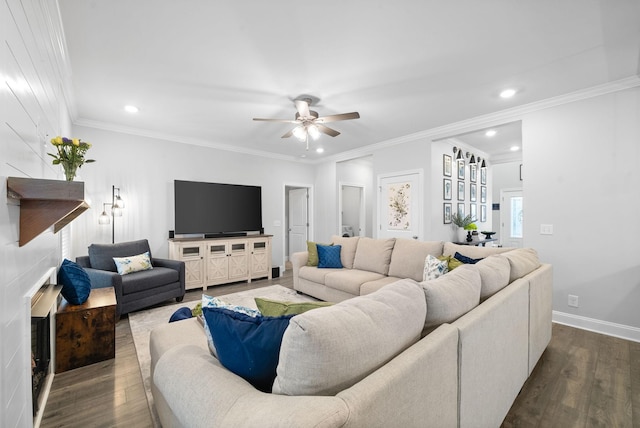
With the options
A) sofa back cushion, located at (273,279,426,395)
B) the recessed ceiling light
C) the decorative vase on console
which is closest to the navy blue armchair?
the decorative vase on console

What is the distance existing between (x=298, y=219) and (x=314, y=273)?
3.31 meters

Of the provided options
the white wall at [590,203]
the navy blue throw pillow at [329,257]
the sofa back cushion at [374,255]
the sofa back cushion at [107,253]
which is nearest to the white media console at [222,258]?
the sofa back cushion at [107,253]

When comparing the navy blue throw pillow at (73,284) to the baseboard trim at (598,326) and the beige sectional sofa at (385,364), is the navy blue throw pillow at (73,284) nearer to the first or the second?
the beige sectional sofa at (385,364)

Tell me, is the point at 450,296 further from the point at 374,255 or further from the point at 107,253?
the point at 107,253

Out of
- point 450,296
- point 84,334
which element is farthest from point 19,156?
point 450,296

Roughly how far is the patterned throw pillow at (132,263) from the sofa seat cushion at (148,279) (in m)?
0.08

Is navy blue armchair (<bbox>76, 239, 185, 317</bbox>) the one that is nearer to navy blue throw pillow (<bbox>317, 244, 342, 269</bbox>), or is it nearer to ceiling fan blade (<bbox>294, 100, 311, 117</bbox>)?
navy blue throw pillow (<bbox>317, 244, 342, 269</bbox>)

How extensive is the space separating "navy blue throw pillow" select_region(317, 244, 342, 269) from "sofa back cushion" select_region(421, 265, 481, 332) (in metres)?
2.56

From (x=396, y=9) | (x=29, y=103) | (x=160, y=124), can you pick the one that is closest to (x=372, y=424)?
(x=29, y=103)

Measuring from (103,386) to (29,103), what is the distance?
1.99 metres

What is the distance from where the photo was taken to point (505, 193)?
7.40 meters

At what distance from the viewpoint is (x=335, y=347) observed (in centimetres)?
81

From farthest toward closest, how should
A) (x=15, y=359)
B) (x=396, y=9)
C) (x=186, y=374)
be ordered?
(x=396, y=9) < (x=15, y=359) < (x=186, y=374)

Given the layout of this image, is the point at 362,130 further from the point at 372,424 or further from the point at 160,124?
the point at 372,424
